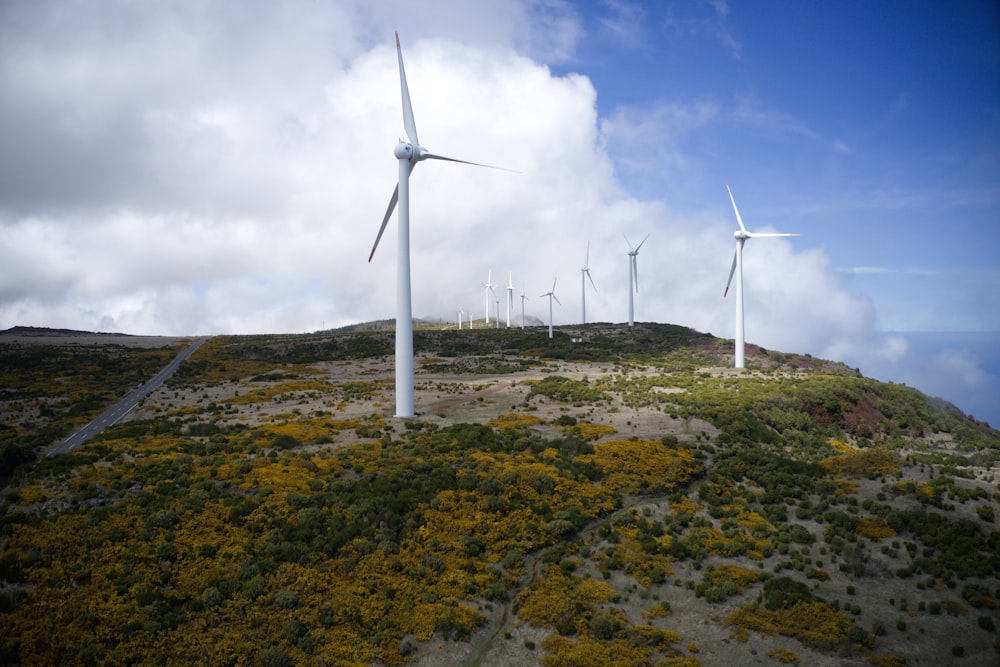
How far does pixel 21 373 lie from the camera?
290ft

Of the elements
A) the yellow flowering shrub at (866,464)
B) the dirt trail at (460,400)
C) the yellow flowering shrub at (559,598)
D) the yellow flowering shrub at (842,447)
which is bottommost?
the yellow flowering shrub at (559,598)

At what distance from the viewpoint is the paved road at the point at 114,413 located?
1882 inches

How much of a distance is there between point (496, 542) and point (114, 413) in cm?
5327

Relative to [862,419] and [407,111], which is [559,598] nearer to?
[407,111]

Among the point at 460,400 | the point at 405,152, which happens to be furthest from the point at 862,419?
the point at 405,152

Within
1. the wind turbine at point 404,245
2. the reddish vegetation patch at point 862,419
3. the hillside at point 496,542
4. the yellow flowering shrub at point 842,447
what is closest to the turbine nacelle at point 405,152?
the wind turbine at point 404,245

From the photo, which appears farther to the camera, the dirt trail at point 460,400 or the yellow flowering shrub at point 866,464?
the dirt trail at point 460,400

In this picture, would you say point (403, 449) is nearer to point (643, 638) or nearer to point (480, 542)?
point (480, 542)

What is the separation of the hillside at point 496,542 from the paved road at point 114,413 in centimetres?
202

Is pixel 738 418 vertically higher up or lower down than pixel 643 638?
higher up

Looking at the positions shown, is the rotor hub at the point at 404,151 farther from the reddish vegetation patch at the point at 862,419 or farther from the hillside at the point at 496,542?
the reddish vegetation patch at the point at 862,419

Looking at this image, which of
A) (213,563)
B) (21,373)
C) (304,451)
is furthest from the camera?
(21,373)

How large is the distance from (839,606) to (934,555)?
27.7ft

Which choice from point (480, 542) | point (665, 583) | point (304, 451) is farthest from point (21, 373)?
point (665, 583)
